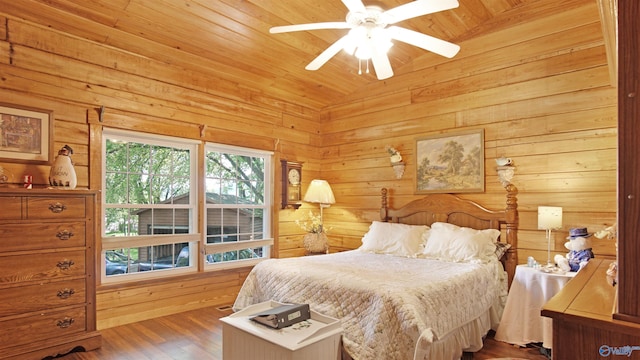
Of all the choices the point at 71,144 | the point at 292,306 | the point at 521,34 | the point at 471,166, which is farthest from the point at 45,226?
the point at 521,34

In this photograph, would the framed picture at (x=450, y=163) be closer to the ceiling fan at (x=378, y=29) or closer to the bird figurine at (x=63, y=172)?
the ceiling fan at (x=378, y=29)

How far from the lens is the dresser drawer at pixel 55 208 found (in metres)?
2.64

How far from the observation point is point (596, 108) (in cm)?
323

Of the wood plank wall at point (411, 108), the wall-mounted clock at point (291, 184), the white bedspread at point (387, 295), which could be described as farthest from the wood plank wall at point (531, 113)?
the wall-mounted clock at point (291, 184)

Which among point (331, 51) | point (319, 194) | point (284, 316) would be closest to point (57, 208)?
point (284, 316)

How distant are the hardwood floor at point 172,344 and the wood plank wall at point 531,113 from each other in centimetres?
111

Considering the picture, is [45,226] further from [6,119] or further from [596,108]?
[596,108]

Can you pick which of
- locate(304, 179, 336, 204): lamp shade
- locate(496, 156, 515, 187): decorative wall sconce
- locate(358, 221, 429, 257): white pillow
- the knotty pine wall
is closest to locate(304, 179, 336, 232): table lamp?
locate(304, 179, 336, 204): lamp shade

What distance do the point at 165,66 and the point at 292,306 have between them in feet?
9.39

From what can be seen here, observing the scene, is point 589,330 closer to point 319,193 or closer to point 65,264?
point 65,264

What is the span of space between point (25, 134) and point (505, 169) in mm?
4341

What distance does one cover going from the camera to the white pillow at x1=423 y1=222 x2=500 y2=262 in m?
3.36

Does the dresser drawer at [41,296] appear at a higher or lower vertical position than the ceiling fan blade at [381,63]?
lower

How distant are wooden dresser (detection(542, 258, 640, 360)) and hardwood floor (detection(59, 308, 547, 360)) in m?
2.09
